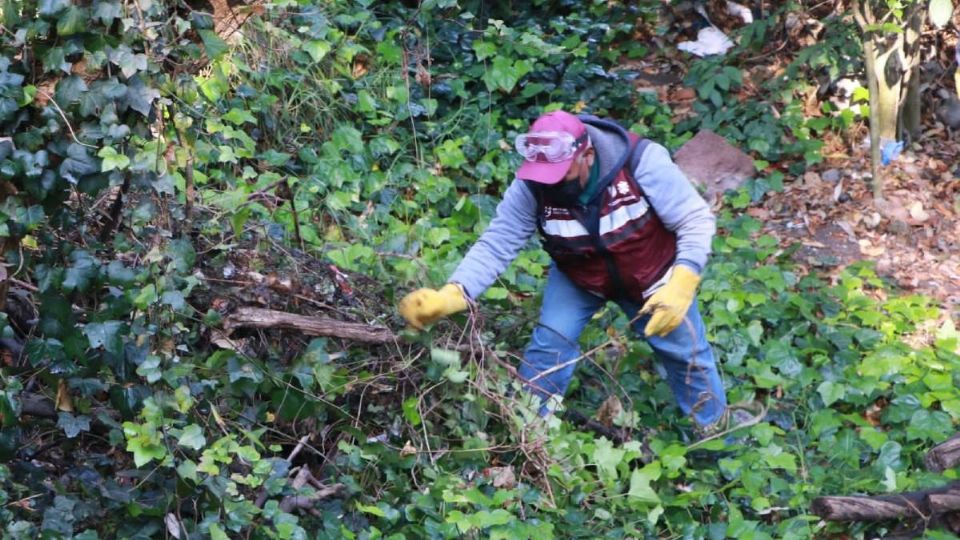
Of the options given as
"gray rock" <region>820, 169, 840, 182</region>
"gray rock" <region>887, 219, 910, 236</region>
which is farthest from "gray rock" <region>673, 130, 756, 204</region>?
"gray rock" <region>887, 219, 910, 236</region>

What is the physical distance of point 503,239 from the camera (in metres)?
4.53

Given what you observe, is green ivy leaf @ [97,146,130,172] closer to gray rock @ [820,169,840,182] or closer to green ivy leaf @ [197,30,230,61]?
green ivy leaf @ [197,30,230,61]

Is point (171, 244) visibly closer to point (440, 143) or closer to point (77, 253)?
point (77, 253)

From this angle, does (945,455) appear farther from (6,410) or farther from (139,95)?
(6,410)

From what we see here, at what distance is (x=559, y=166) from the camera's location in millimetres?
4109

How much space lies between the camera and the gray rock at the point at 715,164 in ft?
24.0

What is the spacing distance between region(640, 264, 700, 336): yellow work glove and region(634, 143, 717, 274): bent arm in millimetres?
43

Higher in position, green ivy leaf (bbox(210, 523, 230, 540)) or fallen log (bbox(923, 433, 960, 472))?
green ivy leaf (bbox(210, 523, 230, 540))

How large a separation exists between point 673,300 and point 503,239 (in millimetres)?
704

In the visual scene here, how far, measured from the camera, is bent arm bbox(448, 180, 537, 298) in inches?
175

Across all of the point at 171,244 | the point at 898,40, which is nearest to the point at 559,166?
the point at 171,244

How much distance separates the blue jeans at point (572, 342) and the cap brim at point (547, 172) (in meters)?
0.70

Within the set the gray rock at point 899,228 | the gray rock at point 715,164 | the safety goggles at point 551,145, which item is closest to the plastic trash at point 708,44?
the gray rock at point 715,164

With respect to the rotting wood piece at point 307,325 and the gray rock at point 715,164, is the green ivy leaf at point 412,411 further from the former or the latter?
the gray rock at point 715,164
